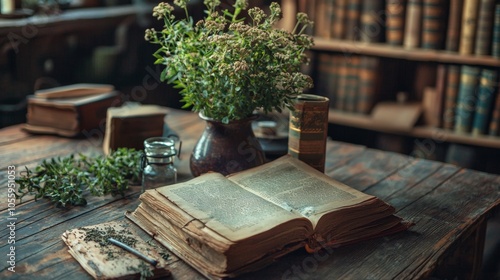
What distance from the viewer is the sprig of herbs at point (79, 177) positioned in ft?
4.78

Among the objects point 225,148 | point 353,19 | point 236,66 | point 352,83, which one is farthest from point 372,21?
point 236,66

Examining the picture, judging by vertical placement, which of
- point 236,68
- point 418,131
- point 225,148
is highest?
point 236,68

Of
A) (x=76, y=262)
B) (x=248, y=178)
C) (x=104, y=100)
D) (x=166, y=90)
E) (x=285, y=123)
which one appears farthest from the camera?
(x=166, y=90)

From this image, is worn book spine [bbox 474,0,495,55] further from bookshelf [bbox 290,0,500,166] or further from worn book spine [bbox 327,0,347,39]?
worn book spine [bbox 327,0,347,39]

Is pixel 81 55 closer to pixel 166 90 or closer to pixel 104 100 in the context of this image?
pixel 166 90

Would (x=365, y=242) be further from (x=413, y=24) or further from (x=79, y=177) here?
(x=413, y=24)

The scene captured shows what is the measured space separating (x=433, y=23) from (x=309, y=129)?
1.42 metres

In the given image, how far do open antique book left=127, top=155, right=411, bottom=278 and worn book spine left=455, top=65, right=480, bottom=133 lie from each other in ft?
4.87

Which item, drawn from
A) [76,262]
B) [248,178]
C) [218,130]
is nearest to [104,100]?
[218,130]

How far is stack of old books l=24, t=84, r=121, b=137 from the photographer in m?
1.91

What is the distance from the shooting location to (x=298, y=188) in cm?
136

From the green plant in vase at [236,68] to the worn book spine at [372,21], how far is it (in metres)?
1.41

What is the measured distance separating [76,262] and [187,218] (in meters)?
0.22

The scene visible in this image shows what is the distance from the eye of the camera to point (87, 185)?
5.05 ft
